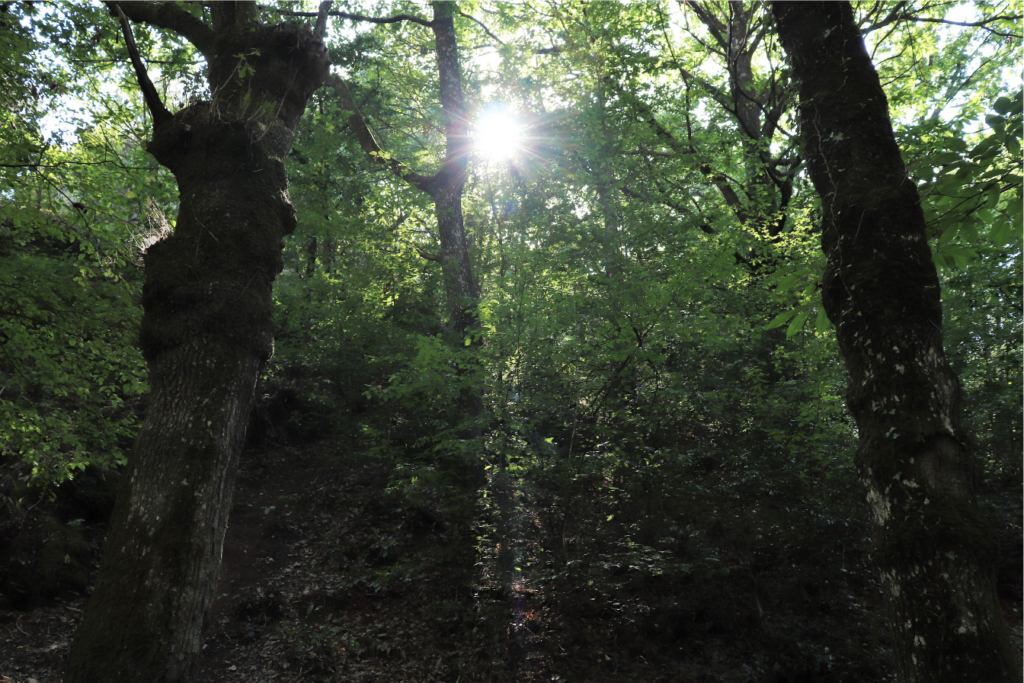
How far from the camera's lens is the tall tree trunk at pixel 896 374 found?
6.51 feet

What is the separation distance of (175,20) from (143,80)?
4.90 feet

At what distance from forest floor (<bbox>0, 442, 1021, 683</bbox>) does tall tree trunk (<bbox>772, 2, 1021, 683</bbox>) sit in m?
3.71

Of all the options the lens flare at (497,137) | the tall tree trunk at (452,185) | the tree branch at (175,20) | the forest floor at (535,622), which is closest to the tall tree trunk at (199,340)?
the tree branch at (175,20)

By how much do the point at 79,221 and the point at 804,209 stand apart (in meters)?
9.66

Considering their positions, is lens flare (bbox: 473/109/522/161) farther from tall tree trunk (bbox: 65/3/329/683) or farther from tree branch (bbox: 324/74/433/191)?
tall tree trunk (bbox: 65/3/329/683)

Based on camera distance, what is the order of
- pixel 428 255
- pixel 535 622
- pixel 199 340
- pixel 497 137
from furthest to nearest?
pixel 497 137
pixel 428 255
pixel 535 622
pixel 199 340

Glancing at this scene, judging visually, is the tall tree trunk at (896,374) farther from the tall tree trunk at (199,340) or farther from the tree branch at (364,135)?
the tree branch at (364,135)

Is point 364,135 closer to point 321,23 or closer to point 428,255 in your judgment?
point 428,255

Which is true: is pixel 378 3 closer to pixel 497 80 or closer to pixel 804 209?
pixel 497 80

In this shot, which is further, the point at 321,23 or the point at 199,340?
the point at 321,23

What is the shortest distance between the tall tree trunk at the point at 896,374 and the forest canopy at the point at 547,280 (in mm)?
178

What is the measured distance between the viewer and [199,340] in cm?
352

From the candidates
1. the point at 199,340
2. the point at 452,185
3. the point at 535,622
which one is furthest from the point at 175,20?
the point at 535,622

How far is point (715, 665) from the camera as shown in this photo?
225 inches
